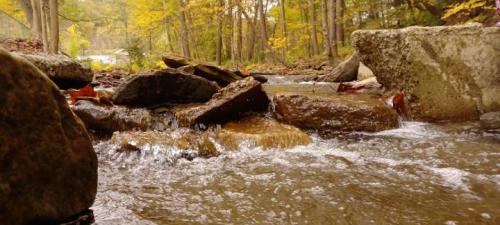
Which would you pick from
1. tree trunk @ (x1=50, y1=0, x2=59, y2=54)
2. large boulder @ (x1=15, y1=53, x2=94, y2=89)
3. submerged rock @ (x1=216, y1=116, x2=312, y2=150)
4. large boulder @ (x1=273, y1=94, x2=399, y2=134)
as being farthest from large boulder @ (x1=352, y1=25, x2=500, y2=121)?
tree trunk @ (x1=50, y1=0, x2=59, y2=54)

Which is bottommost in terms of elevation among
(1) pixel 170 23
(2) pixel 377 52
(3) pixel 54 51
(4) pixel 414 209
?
(4) pixel 414 209

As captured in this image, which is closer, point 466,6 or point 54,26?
point 54,26

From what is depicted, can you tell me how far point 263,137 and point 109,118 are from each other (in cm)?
200

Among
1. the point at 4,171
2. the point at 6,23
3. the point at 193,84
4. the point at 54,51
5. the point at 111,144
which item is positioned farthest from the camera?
the point at 6,23

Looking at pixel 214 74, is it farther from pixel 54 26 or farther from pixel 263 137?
pixel 54 26

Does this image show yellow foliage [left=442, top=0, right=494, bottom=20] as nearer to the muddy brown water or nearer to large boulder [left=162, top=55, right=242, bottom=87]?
large boulder [left=162, top=55, right=242, bottom=87]

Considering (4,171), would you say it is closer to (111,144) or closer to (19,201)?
(19,201)

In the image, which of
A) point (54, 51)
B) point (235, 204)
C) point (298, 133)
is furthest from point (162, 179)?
point (54, 51)

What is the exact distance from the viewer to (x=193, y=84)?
627 cm

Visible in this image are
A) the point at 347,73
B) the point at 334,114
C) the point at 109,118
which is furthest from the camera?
the point at 347,73

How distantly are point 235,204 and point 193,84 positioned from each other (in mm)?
3683

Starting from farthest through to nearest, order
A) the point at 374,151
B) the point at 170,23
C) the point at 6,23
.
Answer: the point at 170,23, the point at 6,23, the point at 374,151

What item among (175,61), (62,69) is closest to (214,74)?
(175,61)

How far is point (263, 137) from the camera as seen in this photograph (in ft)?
15.3
